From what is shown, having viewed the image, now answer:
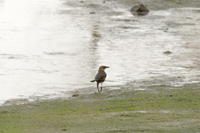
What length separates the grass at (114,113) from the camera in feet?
29.3

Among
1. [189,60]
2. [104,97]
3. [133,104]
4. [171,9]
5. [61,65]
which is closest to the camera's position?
[133,104]

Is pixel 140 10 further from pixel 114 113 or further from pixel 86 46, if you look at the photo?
pixel 114 113

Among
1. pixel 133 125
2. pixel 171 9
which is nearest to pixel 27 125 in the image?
pixel 133 125

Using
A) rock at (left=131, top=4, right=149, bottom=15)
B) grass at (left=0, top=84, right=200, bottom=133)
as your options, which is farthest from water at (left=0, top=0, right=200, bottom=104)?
grass at (left=0, top=84, right=200, bottom=133)

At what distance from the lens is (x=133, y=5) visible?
40.6 metres

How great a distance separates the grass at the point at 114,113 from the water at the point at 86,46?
65.6 inches

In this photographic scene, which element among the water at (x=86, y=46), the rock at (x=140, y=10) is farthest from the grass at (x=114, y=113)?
the rock at (x=140, y=10)

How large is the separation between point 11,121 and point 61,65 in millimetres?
9104

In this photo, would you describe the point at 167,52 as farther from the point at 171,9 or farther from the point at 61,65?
the point at 171,9

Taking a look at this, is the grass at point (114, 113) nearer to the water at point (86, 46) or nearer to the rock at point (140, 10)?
the water at point (86, 46)

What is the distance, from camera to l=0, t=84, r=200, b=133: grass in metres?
8.94

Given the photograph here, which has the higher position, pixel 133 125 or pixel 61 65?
pixel 133 125

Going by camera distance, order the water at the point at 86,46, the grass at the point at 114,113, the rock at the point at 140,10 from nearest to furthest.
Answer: the grass at the point at 114,113, the water at the point at 86,46, the rock at the point at 140,10

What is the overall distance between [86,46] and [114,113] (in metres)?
13.3
